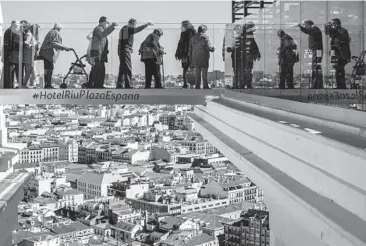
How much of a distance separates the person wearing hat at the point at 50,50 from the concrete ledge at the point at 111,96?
16cm

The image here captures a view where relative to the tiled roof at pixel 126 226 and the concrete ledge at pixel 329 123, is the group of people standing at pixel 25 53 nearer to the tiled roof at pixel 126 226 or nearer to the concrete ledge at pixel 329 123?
the concrete ledge at pixel 329 123

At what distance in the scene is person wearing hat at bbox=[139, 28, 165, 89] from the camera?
8.19 m

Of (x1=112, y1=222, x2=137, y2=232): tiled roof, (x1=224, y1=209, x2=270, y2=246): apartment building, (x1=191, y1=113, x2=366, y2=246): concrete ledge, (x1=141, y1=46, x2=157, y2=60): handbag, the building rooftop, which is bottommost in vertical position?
(x1=112, y1=222, x2=137, y2=232): tiled roof

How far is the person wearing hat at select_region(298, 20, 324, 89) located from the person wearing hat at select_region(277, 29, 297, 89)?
182 millimetres

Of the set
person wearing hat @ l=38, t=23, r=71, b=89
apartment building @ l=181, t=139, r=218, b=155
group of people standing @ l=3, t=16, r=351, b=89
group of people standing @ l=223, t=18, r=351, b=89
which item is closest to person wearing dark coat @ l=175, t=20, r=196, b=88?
group of people standing @ l=3, t=16, r=351, b=89

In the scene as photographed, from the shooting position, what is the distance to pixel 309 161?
2480mm

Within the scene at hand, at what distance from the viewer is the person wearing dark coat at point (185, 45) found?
26.8 ft

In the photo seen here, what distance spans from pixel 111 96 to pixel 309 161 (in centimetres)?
582

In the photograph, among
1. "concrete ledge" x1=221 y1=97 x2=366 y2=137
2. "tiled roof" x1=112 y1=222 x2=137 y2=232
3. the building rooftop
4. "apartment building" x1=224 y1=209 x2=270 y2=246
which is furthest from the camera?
"tiled roof" x1=112 y1=222 x2=137 y2=232

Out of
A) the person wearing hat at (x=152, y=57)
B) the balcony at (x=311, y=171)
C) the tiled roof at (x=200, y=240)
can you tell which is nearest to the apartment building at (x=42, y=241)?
the tiled roof at (x=200, y=240)

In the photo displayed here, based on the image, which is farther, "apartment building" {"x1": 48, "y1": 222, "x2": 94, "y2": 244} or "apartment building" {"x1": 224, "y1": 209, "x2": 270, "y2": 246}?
"apartment building" {"x1": 48, "y1": 222, "x2": 94, "y2": 244}

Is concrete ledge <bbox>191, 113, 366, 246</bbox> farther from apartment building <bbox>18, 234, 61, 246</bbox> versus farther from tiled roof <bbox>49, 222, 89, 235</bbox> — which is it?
tiled roof <bbox>49, 222, 89, 235</bbox>

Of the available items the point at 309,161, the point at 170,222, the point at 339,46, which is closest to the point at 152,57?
the point at 339,46

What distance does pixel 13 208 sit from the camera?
366cm
